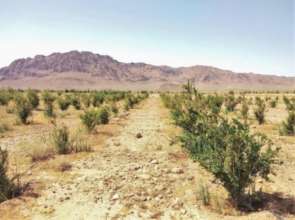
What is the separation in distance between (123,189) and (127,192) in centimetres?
21

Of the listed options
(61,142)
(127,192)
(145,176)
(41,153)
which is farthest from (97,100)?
(127,192)

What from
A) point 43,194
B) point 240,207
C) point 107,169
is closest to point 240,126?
point 240,207

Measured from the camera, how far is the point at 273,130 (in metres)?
16.6

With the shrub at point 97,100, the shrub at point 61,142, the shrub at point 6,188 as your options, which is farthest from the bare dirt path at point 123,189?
the shrub at point 97,100

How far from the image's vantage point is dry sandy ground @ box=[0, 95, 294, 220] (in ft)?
21.0

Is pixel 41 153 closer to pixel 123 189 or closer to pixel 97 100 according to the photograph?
pixel 123 189

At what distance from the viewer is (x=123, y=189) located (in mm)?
7582

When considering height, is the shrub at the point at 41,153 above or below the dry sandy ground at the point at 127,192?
above

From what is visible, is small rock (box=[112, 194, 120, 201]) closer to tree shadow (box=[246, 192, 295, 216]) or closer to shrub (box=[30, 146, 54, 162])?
tree shadow (box=[246, 192, 295, 216])

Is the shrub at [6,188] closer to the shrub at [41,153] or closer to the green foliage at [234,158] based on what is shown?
the shrub at [41,153]

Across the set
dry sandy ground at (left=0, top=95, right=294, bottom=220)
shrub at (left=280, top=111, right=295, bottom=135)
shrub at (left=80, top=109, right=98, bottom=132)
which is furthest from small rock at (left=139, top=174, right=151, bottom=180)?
shrub at (left=280, top=111, right=295, bottom=135)

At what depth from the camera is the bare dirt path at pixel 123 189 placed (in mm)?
6473

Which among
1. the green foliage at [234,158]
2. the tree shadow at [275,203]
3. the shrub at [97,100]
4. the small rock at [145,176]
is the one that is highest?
the green foliage at [234,158]

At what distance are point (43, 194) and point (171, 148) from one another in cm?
548
